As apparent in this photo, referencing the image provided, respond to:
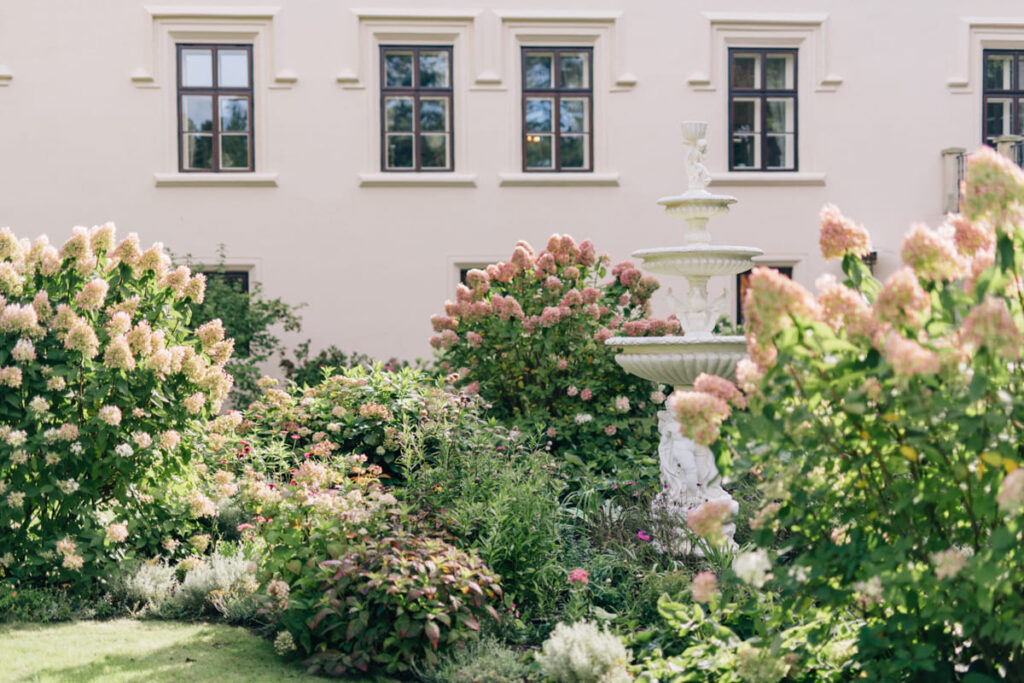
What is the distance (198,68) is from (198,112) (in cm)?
54

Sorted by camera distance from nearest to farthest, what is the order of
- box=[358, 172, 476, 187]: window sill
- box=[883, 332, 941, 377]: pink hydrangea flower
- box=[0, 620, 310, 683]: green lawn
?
1. box=[883, 332, 941, 377]: pink hydrangea flower
2. box=[0, 620, 310, 683]: green lawn
3. box=[358, 172, 476, 187]: window sill

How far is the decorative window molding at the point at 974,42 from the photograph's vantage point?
520 inches

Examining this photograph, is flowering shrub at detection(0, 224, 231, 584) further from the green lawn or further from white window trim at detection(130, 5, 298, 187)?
white window trim at detection(130, 5, 298, 187)

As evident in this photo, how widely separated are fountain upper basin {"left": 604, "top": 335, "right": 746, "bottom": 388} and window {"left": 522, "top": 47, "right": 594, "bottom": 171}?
7263 millimetres

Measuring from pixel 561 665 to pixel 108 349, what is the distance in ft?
9.06

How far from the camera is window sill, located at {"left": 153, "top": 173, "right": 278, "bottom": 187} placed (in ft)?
41.0

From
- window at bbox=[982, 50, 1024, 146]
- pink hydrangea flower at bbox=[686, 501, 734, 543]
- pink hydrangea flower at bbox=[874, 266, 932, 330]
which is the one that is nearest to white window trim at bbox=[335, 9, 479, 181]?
window at bbox=[982, 50, 1024, 146]

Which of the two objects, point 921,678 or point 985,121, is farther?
point 985,121

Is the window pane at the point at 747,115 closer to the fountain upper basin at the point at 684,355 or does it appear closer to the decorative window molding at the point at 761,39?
the decorative window molding at the point at 761,39

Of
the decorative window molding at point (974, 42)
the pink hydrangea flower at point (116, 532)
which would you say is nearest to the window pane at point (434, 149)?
the decorative window molding at point (974, 42)

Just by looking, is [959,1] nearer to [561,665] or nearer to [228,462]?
[228,462]

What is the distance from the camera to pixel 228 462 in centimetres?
691

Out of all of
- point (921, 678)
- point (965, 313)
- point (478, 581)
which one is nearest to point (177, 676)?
point (478, 581)

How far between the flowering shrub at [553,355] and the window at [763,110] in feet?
18.3
